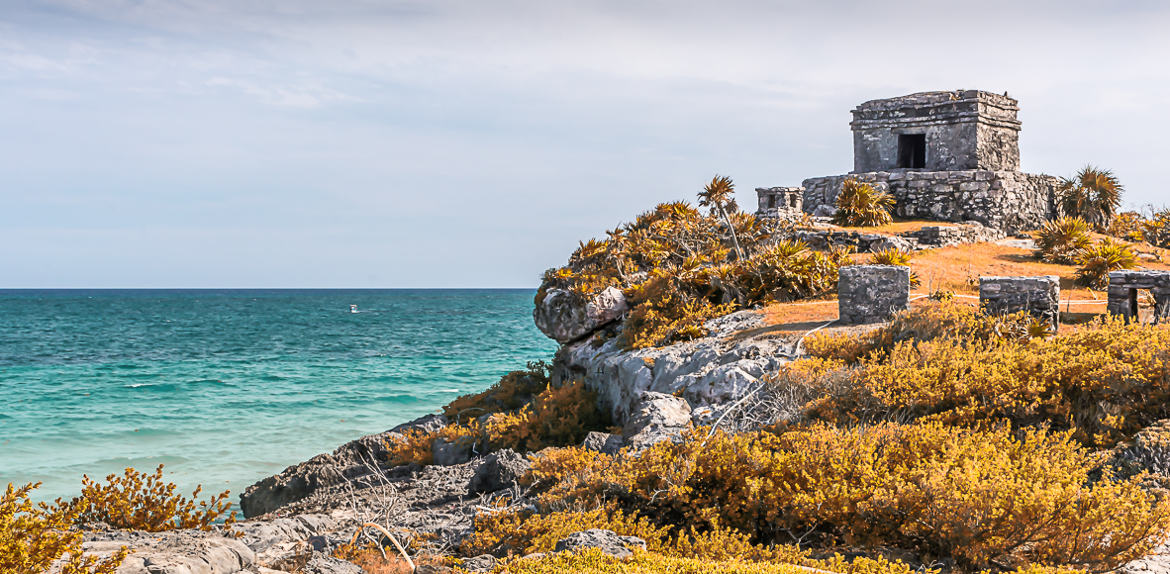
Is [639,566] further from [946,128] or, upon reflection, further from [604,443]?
[946,128]

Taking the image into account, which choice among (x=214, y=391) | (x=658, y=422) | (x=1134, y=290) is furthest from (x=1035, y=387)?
(x=214, y=391)

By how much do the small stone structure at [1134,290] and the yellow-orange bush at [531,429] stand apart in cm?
746

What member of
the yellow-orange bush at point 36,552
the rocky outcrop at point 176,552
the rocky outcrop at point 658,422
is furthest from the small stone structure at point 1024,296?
the yellow-orange bush at point 36,552

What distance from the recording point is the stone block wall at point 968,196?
806 inches

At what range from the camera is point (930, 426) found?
289 inches

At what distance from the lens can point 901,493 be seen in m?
6.28

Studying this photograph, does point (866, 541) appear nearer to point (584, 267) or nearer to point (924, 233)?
point (584, 267)

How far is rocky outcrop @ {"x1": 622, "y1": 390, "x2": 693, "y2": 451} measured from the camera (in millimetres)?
8945

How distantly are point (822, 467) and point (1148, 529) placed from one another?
2.27 m

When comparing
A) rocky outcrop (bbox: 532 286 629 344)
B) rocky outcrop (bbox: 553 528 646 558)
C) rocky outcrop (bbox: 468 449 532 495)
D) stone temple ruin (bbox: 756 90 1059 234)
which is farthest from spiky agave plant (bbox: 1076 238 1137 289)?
rocky outcrop (bbox: 553 528 646 558)

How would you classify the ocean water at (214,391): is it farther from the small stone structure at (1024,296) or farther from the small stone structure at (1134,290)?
the small stone structure at (1134,290)

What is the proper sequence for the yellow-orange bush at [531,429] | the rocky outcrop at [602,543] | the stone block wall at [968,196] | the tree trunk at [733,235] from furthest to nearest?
the stone block wall at [968,196], the tree trunk at [733,235], the yellow-orange bush at [531,429], the rocky outcrop at [602,543]

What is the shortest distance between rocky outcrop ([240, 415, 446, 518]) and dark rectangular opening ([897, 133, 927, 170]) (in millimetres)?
15723

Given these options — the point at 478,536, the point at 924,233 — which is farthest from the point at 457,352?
the point at 478,536
